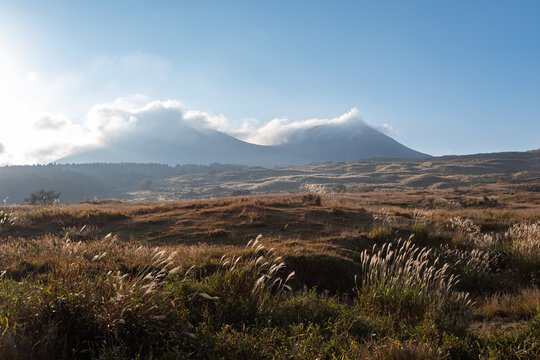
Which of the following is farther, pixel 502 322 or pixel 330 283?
pixel 330 283

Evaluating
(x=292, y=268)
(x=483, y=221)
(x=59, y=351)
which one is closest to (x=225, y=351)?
(x=59, y=351)

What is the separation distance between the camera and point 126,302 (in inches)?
137

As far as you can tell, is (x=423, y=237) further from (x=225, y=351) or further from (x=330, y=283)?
(x=225, y=351)

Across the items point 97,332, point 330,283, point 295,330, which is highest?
point 97,332

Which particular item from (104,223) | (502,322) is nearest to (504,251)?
(502,322)

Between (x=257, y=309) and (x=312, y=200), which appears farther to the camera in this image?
Answer: (x=312, y=200)

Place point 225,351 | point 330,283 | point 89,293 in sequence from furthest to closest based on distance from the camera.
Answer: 1. point 330,283
2. point 89,293
3. point 225,351

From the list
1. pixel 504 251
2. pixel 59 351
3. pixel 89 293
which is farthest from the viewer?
pixel 504 251

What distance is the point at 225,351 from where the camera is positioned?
3395 mm

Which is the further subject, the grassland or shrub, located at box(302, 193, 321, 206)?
shrub, located at box(302, 193, 321, 206)

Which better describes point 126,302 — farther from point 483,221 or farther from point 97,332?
point 483,221

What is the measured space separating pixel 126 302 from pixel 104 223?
12.4 meters

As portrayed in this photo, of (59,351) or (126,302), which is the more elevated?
(126,302)

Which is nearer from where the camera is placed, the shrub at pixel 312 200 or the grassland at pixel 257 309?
the grassland at pixel 257 309
